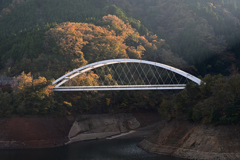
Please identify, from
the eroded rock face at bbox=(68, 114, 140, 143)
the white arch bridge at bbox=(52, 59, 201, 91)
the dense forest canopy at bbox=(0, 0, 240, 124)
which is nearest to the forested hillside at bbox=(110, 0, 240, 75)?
the dense forest canopy at bbox=(0, 0, 240, 124)

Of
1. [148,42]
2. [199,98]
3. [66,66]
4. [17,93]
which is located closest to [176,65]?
[148,42]

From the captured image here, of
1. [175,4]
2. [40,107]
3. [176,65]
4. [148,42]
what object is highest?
[175,4]

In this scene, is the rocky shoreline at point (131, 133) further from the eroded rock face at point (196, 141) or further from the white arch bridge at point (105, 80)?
the white arch bridge at point (105, 80)

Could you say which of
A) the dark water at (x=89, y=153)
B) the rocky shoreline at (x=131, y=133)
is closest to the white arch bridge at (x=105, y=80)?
the rocky shoreline at (x=131, y=133)

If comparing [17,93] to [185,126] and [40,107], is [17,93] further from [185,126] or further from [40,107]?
[185,126]

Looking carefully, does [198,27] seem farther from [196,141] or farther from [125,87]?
[196,141]

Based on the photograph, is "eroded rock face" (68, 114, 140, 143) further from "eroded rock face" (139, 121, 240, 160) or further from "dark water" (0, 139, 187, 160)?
"eroded rock face" (139, 121, 240, 160)

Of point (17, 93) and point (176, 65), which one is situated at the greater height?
point (176, 65)
